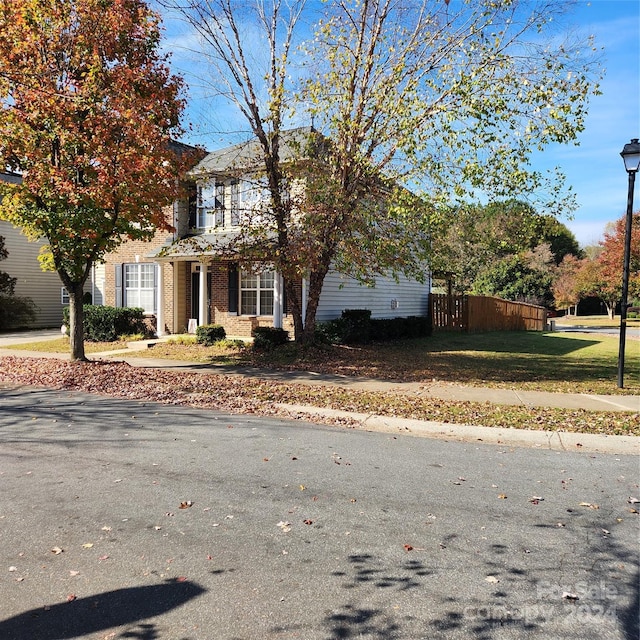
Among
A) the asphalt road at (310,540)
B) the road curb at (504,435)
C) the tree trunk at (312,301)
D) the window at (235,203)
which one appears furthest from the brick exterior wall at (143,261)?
the asphalt road at (310,540)

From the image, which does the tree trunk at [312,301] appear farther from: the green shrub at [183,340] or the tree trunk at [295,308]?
the green shrub at [183,340]

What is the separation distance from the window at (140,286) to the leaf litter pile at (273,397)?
7.80 m

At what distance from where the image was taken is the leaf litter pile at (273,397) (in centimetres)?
781

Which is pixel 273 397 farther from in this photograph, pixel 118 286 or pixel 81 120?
pixel 118 286

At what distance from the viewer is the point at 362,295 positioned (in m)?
20.3

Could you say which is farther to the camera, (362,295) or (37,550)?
(362,295)

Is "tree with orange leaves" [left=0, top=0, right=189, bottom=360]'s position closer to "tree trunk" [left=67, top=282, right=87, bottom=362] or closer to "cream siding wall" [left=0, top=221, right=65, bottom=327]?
"tree trunk" [left=67, top=282, right=87, bottom=362]

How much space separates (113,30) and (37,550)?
1089cm

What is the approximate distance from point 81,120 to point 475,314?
21365 millimetres

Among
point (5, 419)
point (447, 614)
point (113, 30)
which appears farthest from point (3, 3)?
point (447, 614)

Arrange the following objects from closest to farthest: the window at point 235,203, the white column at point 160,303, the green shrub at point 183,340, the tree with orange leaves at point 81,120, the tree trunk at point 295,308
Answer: the tree with orange leaves at point 81,120 < the window at point 235,203 < the tree trunk at point 295,308 < the green shrub at point 183,340 < the white column at point 160,303

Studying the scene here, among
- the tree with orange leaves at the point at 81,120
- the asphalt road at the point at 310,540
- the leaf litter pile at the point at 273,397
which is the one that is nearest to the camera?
the asphalt road at the point at 310,540

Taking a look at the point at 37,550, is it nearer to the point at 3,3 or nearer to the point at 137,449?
the point at 137,449

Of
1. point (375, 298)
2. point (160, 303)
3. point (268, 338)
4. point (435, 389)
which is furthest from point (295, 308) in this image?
point (375, 298)
